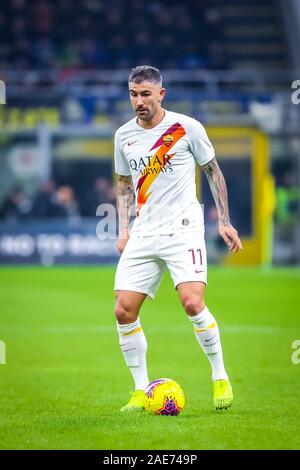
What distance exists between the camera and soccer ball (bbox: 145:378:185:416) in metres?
7.65

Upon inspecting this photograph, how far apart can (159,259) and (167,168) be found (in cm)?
68

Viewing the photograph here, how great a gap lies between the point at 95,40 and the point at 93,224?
9.94 m

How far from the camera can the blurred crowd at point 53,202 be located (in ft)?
92.6

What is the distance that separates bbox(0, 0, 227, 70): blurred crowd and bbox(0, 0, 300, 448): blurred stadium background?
0.16 ft

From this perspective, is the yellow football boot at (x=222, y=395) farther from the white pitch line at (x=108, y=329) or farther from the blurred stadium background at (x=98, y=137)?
the blurred stadium background at (x=98, y=137)

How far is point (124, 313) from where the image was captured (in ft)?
25.8

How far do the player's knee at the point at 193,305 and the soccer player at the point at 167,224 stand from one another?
0.11 feet

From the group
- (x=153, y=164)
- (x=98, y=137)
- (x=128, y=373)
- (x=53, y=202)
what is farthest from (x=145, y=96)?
(x=98, y=137)

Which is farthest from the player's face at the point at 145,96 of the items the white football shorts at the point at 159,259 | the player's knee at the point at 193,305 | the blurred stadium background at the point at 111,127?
the blurred stadium background at the point at 111,127

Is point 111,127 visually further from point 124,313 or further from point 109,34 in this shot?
point 124,313

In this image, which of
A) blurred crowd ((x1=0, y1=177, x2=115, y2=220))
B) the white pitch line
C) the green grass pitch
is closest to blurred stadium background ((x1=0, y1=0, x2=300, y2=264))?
blurred crowd ((x1=0, y1=177, x2=115, y2=220))

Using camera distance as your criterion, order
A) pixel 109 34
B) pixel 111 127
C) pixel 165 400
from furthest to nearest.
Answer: pixel 109 34, pixel 111 127, pixel 165 400

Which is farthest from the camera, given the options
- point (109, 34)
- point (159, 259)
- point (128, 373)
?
point (109, 34)
